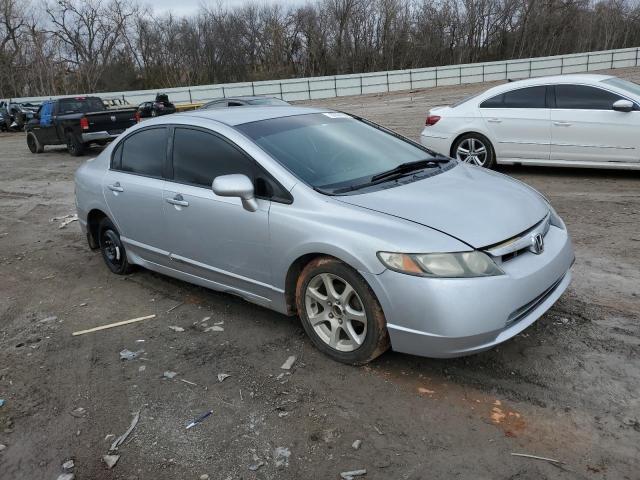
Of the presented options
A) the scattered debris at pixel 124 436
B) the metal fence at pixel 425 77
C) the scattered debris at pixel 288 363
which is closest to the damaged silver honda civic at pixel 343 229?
the scattered debris at pixel 288 363

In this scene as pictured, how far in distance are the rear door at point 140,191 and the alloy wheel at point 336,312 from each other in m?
1.63

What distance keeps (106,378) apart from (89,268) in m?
2.67

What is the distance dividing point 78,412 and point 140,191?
6.72 feet

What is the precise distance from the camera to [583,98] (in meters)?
8.02

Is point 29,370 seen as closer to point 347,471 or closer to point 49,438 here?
point 49,438

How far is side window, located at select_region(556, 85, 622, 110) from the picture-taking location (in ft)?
25.7

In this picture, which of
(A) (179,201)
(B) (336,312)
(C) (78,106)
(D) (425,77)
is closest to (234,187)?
(A) (179,201)

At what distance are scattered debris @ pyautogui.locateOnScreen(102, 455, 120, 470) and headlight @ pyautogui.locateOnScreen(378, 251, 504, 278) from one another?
5.82 feet

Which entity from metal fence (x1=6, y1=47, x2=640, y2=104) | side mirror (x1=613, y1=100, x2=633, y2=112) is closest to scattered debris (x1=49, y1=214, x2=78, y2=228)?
side mirror (x1=613, y1=100, x2=633, y2=112)

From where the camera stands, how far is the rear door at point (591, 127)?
7672 mm

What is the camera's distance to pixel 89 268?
607 cm

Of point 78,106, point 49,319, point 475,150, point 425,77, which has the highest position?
point 78,106

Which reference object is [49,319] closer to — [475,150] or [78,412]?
[78,412]

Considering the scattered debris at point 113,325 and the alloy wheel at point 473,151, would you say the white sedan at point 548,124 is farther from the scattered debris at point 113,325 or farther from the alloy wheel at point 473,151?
the scattered debris at point 113,325
